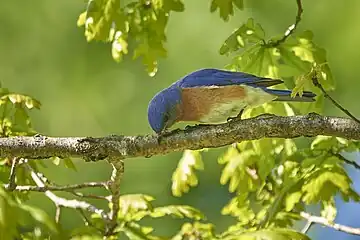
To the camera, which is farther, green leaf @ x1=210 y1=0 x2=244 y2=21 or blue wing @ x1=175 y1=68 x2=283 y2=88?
green leaf @ x1=210 y1=0 x2=244 y2=21

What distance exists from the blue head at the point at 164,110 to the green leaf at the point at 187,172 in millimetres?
445

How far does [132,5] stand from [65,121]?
102 inches

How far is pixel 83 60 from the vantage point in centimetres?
484

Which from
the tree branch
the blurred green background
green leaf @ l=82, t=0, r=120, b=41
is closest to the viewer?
the tree branch

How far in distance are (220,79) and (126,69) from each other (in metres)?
2.97

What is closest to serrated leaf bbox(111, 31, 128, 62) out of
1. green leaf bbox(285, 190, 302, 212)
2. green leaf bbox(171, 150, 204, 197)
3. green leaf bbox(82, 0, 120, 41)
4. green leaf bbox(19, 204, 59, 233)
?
green leaf bbox(82, 0, 120, 41)

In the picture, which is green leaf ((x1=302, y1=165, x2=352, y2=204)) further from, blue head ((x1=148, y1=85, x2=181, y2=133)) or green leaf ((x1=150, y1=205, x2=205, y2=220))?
blue head ((x1=148, y1=85, x2=181, y2=133))

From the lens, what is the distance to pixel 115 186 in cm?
182

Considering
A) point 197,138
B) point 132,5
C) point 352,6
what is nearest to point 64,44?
point 352,6

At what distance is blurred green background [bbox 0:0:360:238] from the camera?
431cm

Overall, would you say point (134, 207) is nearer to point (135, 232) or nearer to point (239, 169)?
point (135, 232)

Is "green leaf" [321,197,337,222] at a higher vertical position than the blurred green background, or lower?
lower

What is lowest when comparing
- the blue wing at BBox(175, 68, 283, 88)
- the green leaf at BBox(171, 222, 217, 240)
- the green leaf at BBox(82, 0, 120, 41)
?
the green leaf at BBox(171, 222, 217, 240)

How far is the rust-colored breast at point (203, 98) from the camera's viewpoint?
6.06 ft
